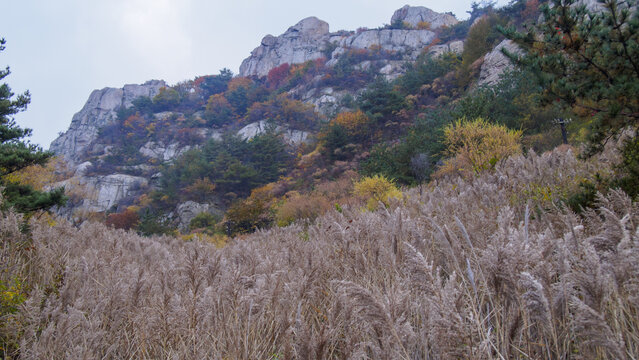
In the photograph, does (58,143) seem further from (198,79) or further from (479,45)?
(479,45)

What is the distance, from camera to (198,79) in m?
68.1

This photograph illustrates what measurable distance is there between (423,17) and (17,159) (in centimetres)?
7474

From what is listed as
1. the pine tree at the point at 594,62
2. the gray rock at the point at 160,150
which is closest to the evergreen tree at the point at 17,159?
the pine tree at the point at 594,62

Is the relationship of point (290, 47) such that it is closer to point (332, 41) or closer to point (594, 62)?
point (332, 41)

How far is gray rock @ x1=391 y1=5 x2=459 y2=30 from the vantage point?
2516 inches

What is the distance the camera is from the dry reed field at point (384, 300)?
0.94 meters

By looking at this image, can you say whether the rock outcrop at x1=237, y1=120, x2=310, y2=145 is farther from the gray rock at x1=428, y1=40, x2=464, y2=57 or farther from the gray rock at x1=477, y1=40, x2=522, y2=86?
the gray rock at x1=428, y1=40, x2=464, y2=57

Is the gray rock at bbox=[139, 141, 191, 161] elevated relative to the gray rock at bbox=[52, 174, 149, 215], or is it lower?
elevated

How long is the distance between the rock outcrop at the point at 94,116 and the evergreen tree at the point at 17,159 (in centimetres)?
5983

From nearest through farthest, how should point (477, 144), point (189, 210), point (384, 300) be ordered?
1. point (384, 300)
2. point (477, 144)
3. point (189, 210)

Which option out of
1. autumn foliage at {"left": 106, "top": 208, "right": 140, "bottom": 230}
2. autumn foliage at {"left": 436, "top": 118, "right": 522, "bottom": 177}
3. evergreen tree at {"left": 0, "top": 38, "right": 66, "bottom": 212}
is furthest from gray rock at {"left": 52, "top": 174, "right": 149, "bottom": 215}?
autumn foliage at {"left": 436, "top": 118, "right": 522, "bottom": 177}

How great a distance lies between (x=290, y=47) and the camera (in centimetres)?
7119

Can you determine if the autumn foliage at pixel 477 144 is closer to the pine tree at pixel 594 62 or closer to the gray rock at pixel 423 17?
the pine tree at pixel 594 62

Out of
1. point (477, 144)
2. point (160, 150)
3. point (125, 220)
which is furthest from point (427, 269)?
point (160, 150)
